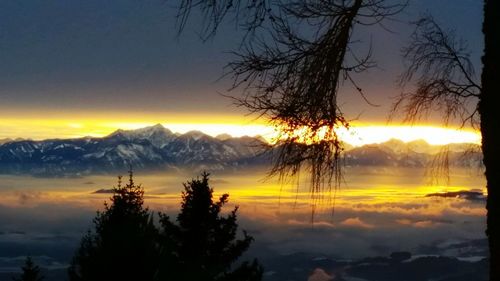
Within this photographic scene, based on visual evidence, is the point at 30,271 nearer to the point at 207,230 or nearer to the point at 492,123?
the point at 207,230

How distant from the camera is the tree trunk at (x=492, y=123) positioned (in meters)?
5.50

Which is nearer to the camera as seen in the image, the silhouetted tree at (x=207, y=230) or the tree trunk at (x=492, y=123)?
the tree trunk at (x=492, y=123)

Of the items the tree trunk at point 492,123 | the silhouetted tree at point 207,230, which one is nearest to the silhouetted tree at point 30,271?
the silhouetted tree at point 207,230

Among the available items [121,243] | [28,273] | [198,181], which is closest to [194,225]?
[198,181]

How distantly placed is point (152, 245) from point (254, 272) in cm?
2797

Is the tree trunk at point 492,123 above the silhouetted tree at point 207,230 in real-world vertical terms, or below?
above

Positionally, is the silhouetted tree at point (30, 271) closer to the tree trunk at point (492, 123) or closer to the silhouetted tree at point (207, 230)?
the silhouetted tree at point (207, 230)

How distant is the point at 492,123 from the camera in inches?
223

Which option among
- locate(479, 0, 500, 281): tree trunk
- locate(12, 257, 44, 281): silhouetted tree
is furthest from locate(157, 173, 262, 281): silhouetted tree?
locate(479, 0, 500, 281): tree trunk

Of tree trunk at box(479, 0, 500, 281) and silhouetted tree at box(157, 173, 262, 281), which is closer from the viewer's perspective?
tree trunk at box(479, 0, 500, 281)

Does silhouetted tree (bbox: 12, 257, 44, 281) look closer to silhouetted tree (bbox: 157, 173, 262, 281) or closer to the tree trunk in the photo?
silhouetted tree (bbox: 157, 173, 262, 281)

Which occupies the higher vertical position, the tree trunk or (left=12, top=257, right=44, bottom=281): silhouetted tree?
the tree trunk

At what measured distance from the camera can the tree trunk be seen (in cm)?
550

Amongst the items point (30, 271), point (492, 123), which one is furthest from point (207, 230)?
point (492, 123)
